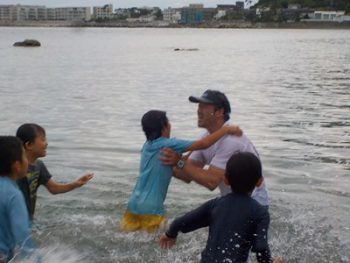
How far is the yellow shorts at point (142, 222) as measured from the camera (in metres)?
6.34

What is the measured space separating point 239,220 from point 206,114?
5.26 feet

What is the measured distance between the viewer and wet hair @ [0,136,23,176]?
4926 mm

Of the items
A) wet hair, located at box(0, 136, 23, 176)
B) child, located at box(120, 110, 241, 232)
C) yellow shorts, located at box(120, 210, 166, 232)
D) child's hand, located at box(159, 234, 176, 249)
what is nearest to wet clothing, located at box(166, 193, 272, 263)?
child's hand, located at box(159, 234, 176, 249)

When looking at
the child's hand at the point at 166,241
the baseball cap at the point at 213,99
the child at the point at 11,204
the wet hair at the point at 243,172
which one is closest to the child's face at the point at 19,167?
the child at the point at 11,204

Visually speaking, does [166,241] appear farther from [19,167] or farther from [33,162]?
[33,162]

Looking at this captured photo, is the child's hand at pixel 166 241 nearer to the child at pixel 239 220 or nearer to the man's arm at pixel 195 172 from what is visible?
the child at pixel 239 220

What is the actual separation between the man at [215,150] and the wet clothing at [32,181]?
1157 mm

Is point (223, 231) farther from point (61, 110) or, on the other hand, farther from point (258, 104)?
point (258, 104)

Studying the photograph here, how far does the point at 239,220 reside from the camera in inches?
181

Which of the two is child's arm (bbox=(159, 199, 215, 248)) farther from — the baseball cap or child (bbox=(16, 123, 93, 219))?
child (bbox=(16, 123, 93, 219))

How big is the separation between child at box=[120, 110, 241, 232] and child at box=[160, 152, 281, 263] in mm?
1326

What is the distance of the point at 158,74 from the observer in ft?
122

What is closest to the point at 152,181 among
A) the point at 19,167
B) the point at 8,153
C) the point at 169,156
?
the point at 169,156

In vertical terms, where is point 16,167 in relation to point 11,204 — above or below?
above
